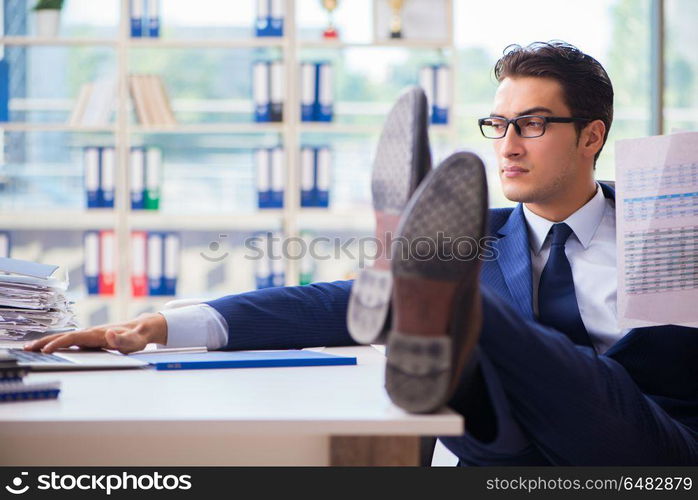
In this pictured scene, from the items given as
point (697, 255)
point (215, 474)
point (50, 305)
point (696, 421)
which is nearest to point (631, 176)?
point (697, 255)

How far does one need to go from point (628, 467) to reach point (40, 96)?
12.2 feet

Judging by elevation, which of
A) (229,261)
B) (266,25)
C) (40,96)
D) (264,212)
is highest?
(266,25)

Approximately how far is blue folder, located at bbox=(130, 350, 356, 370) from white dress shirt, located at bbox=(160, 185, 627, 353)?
103 millimetres

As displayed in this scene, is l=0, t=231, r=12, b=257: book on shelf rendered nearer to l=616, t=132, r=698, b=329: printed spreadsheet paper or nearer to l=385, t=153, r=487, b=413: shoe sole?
l=616, t=132, r=698, b=329: printed spreadsheet paper

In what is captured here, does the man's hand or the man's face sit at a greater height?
the man's face

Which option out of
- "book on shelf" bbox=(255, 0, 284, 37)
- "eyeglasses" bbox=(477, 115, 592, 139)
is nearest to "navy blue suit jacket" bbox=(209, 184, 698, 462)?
"eyeglasses" bbox=(477, 115, 592, 139)

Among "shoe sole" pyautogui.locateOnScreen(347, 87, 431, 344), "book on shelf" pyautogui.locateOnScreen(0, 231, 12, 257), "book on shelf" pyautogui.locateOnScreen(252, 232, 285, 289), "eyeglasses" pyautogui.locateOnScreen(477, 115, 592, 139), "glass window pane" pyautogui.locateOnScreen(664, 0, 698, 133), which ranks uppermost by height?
"glass window pane" pyautogui.locateOnScreen(664, 0, 698, 133)

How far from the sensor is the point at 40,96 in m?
4.23

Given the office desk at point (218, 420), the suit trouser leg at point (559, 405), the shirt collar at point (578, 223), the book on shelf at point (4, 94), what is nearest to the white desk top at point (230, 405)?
the office desk at point (218, 420)

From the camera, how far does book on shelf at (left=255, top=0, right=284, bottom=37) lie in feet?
12.4

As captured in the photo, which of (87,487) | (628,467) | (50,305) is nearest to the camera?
(87,487)

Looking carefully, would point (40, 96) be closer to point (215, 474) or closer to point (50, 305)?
point (50, 305)

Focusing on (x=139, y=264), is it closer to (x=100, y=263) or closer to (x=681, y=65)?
(x=100, y=263)

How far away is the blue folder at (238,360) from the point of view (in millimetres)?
1190
